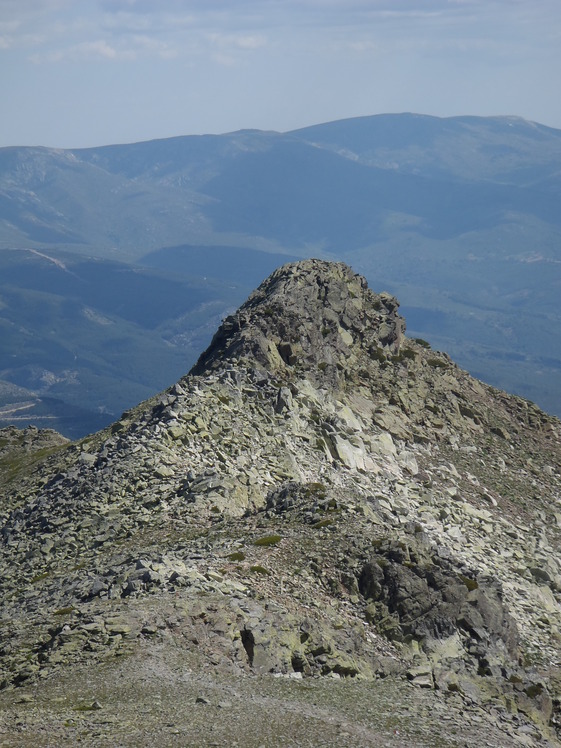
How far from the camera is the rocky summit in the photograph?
30812mm

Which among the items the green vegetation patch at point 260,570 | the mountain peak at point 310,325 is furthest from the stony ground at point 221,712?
the mountain peak at point 310,325

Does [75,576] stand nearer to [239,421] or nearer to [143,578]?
[143,578]

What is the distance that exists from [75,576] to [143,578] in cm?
425

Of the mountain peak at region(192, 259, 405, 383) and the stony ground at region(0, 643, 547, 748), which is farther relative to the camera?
the mountain peak at region(192, 259, 405, 383)

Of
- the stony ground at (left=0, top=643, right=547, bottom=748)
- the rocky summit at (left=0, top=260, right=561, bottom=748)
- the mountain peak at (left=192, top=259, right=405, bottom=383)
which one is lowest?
the stony ground at (left=0, top=643, right=547, bottom=748)

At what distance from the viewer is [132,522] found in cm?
4547

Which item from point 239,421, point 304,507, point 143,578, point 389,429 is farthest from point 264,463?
point 143,578

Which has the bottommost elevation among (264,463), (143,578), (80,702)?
(80,702)

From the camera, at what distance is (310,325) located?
64875mm

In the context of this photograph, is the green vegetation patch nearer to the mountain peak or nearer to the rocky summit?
the rocky summit

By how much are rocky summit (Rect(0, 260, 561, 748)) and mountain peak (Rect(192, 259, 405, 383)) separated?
0.20m

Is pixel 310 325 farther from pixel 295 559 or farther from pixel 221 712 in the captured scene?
pixel 221 712

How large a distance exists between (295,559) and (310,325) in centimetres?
2685

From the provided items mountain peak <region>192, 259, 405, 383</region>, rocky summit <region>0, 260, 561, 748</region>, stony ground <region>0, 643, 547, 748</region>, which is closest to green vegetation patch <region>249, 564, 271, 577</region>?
rocky summit <region>0, 260, 561, 748</region>
